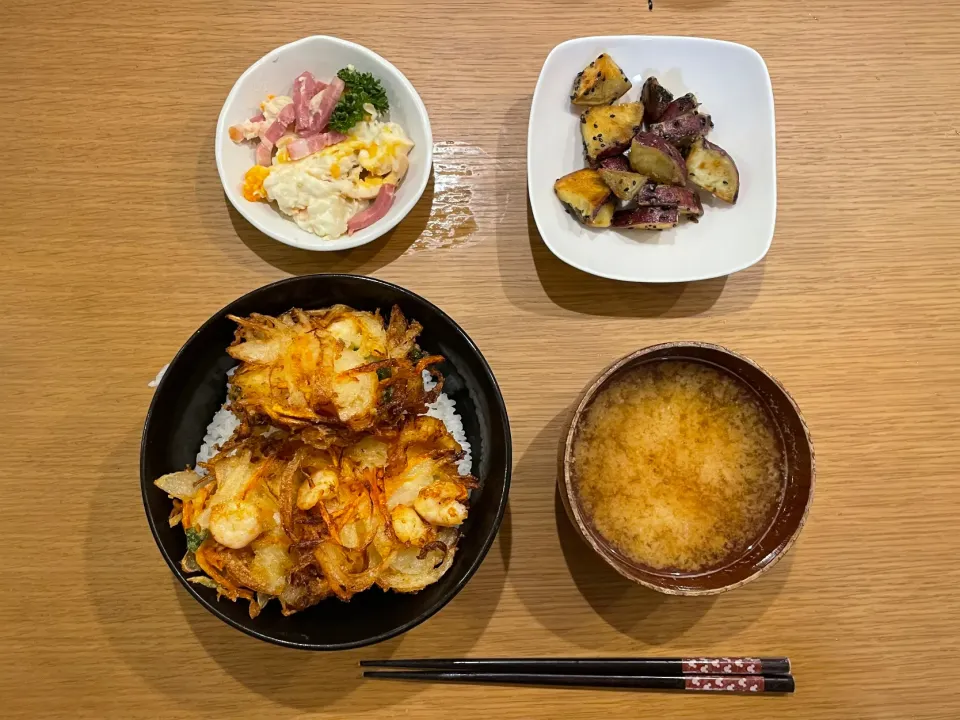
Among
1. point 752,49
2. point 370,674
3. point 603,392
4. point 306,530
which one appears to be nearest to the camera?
point 306,530

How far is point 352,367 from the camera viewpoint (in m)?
1.52

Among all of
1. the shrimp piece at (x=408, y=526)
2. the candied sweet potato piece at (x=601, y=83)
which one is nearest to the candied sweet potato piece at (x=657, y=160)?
the candied sweet potato piece at (x=601, y=83)

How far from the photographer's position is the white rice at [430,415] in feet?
5.57

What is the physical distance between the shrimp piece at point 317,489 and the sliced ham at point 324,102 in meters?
0.94

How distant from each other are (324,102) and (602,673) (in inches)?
65.6

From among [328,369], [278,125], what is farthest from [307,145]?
[328,369]

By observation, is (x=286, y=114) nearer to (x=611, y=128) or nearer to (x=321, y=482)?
(x=611, y=128)

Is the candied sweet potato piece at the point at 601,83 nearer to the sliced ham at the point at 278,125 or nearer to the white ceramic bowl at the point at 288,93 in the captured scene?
the white ceramic bowl at the point at 288,93

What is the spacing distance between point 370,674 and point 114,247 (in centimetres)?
134

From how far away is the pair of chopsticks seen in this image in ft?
5.88

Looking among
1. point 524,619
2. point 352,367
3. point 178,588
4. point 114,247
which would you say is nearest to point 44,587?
point 178,588

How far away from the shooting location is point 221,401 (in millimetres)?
1739

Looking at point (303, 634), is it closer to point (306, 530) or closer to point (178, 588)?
point (306, 530)

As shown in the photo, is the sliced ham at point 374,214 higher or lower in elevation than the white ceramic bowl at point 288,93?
lower
